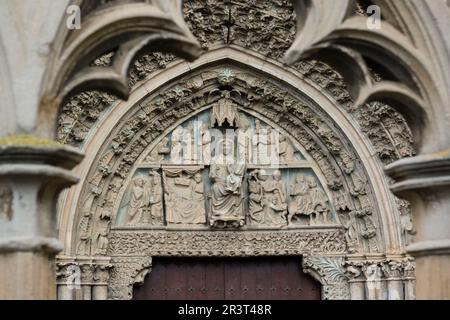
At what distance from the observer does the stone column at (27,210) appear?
3457 millimetres

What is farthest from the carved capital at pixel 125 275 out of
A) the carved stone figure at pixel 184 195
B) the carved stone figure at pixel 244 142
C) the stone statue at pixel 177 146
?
the carved stone figure at pixel 244 142

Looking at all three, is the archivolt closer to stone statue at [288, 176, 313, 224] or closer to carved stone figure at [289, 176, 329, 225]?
carved stone figure at [289, 176, 329, 225]

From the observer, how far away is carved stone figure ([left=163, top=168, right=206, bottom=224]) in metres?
12.2

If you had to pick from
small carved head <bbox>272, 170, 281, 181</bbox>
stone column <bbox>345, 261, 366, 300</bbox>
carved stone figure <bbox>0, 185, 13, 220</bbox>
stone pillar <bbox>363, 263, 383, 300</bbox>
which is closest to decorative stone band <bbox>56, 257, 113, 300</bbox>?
small carved head <bbox>272, 170, 281, 181</bbox>

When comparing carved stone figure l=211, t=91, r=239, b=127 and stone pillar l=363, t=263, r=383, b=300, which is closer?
stone pillar l=363, t=263, r=383, b=300

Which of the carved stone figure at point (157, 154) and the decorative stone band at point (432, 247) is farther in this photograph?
the carved stone figure at point (157, 154)

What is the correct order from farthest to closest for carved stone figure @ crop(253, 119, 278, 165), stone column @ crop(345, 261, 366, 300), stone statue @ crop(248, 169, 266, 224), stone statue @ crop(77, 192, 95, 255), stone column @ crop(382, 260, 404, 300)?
carved stone figure @ crop(253, 119, 278, 165) → stone statue @ crop(248, 169, 266, 224) → stone column @ crop(345, 261, 366, 300) → stone statue @ crop(77, 192, 95, 255) → stone column @ crop(382, 260, 404, 300)

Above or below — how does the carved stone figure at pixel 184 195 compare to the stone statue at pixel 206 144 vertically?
below

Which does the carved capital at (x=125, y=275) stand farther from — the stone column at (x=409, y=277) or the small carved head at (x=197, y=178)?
the stone column at (x=409, y=277)

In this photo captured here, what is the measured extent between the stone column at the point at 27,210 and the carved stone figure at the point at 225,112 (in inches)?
348

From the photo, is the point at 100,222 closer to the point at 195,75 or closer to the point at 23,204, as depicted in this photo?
the point at 195,75

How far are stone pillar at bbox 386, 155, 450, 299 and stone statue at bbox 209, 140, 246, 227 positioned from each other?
8.18 meters

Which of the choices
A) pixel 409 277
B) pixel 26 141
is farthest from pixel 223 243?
pixel 26 141

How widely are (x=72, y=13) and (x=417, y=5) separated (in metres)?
1.36
